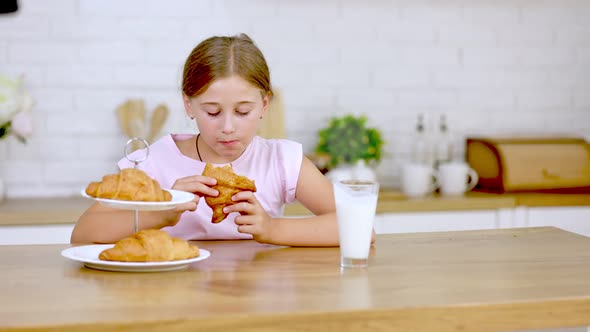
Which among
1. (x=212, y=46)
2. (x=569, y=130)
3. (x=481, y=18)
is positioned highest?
(x=481, y=18)

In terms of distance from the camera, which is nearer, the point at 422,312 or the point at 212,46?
the point at 422,312

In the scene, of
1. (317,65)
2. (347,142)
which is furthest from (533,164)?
Answer: (317,65)

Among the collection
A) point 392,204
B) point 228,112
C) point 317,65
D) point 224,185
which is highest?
point 317,65

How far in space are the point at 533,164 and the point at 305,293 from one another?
7.66ft

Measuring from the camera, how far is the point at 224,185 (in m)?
1.64

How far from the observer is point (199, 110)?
192 centimetres

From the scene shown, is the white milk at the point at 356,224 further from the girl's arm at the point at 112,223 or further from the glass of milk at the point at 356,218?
the girl's arm at the point at 112,223

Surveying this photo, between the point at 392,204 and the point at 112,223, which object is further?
the point at 392,204

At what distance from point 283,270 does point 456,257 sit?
392 millimetres

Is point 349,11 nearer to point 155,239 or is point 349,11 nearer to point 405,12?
point 405,12

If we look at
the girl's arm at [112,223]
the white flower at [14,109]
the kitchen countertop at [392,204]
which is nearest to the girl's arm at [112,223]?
the girl's arm at [112,223]

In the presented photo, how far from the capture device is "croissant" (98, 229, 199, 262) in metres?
1.44

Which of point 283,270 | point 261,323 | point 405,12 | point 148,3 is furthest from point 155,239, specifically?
point 405,12

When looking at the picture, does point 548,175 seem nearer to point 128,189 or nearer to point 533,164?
point 533,164
